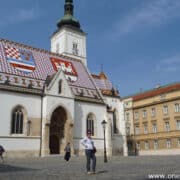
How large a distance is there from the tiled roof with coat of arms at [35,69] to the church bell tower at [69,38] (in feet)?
34.1

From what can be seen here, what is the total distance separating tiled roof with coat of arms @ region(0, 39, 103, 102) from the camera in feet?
116

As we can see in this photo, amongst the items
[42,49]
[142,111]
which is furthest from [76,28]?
[142,111]

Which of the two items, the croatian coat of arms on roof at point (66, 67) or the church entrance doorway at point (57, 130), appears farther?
the croatian coat of arms on roof at point (66, 67)

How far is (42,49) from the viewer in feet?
142

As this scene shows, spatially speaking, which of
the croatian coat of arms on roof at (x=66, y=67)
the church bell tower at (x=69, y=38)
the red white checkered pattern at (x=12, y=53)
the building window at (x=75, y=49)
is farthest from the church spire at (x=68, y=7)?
the red white checkered pattern at (x=12, y=53)

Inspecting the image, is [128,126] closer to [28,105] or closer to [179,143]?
[179,143]

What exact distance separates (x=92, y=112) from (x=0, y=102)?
1472 centimetres

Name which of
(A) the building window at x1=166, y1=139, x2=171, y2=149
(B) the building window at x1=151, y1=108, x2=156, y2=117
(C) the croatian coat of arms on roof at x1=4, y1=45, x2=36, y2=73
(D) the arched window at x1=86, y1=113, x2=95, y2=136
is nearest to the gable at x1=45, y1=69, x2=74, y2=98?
(C) the croatian coat of arms on roof at x1=4, y1=45, x2=36, y2=73

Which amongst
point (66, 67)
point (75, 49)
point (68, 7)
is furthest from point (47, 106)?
point (68, 7)

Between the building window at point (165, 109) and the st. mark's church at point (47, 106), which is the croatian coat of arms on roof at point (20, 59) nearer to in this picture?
the st. mark's church at point (47, 106)

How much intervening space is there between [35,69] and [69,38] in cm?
2119

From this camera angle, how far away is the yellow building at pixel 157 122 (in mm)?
52719

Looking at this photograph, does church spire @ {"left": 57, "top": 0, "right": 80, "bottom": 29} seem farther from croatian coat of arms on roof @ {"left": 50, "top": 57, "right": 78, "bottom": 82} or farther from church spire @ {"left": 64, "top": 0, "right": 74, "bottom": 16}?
croatian coat of arms on roof @ {"left": 50, "top": 57, "right": 78, "bottom": 82}

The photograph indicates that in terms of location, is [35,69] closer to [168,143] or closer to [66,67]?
[66,67]
